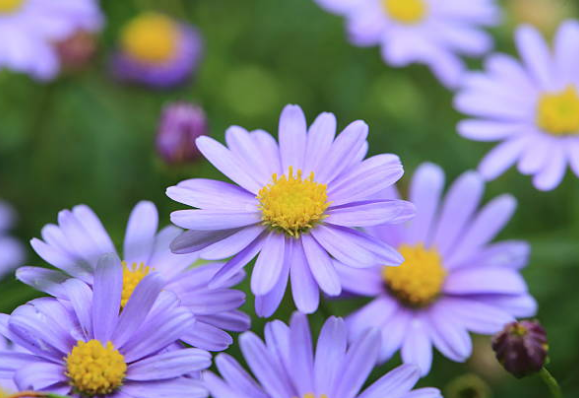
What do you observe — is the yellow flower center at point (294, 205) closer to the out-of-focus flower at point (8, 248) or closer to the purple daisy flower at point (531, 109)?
the purple daisy flower at point (531, 109)

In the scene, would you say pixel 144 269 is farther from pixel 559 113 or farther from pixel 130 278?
pixel 559 113

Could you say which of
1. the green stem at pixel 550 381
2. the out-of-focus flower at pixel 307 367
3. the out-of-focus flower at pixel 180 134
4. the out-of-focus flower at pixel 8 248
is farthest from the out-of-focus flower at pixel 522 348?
the out-of-focus flower at pixel 8 248

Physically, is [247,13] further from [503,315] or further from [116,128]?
[503,315]

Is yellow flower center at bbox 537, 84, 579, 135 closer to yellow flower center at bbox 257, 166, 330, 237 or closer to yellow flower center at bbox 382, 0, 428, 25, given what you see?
yellow flower center at bbox 382, 0, 428, 25

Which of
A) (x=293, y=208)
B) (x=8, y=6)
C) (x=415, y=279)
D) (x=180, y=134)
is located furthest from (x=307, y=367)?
(x=8, y=6)

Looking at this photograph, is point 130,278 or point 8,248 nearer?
point 130,278

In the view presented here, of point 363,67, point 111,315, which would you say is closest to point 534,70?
Result: point 363,67
